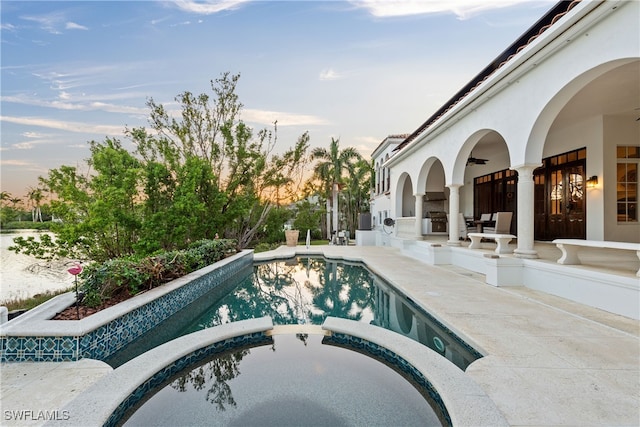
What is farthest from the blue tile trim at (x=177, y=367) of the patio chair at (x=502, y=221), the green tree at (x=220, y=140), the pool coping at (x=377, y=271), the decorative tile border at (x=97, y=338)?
the green tree at (x=220, y=140)

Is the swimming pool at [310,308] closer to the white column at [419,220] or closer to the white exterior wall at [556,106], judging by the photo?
the white column at [419,220]

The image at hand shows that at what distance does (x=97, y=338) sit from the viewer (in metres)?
3.85

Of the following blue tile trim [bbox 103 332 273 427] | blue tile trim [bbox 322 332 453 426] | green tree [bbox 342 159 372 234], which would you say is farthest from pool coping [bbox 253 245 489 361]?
green tree [bbox 342 159 372 234]

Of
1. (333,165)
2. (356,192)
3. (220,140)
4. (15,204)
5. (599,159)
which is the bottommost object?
(15,204)

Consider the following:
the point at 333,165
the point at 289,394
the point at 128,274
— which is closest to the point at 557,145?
the point at 289,394

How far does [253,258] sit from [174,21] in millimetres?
9189

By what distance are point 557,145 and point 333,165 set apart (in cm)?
1507

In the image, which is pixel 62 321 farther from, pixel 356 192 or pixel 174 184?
pixel 356 192

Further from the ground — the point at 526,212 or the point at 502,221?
the point at 526,212

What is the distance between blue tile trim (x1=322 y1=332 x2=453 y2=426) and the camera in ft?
9.06

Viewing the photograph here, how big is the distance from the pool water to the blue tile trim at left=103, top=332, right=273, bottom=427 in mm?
76

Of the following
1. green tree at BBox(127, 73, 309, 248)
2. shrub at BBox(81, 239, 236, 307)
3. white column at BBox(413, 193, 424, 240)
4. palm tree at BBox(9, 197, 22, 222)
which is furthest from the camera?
palm tree at BBox(9, 197, 22, 222)

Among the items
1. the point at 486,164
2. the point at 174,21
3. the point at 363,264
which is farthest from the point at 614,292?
the point at 174,21

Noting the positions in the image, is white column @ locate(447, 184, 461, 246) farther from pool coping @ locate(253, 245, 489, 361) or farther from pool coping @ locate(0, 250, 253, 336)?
pool coping @ locate(0, 250, 253, 336)
